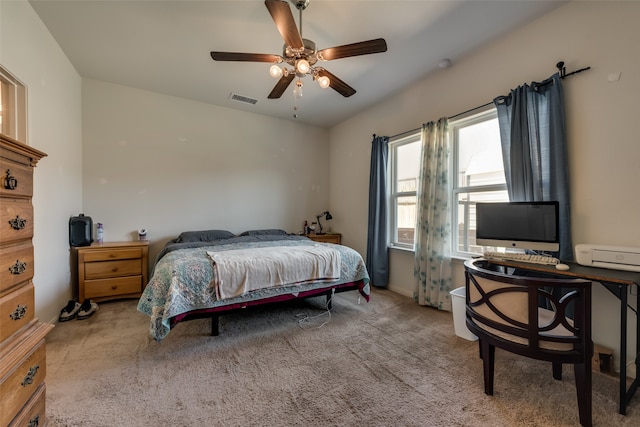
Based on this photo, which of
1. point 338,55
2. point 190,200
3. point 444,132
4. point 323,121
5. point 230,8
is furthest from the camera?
point 323,121

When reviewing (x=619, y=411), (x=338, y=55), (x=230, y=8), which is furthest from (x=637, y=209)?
(x=230, y=8)

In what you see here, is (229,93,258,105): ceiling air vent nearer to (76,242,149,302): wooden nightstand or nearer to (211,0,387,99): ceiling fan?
(211,0,387,99): ceiling fan

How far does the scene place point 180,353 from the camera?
2070 mm

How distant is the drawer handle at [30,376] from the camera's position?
1109mm

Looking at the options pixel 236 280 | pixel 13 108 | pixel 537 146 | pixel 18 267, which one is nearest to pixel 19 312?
pixel 18 267

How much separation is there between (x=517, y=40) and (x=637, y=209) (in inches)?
67.0

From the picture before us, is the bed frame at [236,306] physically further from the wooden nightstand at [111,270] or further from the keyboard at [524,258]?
the wooden nightstand at [111,270]

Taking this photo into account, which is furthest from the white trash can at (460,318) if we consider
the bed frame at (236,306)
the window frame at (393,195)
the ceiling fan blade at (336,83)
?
the ceiling fan blade at (336,83)

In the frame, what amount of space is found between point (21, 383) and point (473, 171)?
3606 mm

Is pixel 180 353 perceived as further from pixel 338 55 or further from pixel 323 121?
pixel 323 121

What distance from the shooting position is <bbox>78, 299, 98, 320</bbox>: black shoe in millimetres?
2724

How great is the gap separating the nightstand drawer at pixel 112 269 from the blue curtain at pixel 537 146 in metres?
4.23

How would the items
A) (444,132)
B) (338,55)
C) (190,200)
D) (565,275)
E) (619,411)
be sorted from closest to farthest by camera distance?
(619,411), (565,275), (338,55), (444,132), (190,200)

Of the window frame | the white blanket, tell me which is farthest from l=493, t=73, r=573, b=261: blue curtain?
the white blanket
